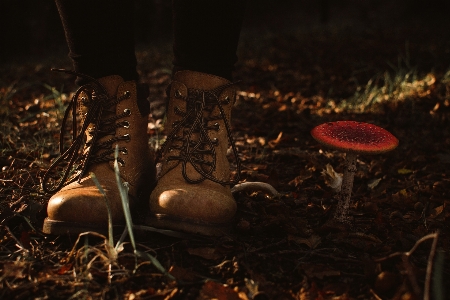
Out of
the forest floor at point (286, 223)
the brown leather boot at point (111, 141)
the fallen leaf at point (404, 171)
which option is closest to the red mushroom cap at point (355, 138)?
the forest floor at point (286, 223)

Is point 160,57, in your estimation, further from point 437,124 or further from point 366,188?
point 366,188

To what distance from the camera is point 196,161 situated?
153 centimetres

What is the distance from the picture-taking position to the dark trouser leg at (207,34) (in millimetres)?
1480

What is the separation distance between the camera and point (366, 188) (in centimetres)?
203

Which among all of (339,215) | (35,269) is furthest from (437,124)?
(35,269)

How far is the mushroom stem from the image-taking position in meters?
1.48

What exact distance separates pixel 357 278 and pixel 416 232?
461 millimetres

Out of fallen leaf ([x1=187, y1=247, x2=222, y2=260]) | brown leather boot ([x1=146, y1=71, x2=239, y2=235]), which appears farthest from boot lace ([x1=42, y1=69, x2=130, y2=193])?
fallen leaf ([x1=187, y1=247, x2=222, y2=260])

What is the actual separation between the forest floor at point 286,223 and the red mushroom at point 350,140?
0.20 meters

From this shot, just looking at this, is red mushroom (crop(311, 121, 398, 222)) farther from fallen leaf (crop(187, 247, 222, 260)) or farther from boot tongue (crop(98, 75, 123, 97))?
boot tongue (crop(98, 75, 123, 97))

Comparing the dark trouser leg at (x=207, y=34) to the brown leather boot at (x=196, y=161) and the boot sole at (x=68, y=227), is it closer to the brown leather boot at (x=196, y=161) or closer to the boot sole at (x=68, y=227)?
the brown leather boot at (x=196, y=161)

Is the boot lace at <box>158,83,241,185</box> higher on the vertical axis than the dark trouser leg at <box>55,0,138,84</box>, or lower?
lower

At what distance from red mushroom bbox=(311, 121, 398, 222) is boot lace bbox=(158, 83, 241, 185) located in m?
0.38

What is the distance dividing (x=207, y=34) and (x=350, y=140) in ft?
2.24
